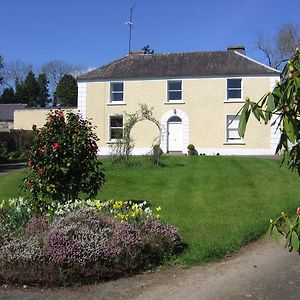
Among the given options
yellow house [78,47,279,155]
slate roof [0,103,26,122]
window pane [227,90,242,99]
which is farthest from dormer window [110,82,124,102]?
slate roof [0,103,26,122]

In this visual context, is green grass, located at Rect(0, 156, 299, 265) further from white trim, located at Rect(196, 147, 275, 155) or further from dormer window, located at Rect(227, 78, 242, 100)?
dormer window, located at Rect(227, 78, 242, 100)

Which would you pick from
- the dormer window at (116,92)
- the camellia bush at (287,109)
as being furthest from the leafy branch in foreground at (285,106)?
the dormer window at (116,92)

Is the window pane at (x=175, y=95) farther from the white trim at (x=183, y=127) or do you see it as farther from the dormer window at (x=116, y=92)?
the dormer window at (x=116, y=92)

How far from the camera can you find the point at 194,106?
107ft

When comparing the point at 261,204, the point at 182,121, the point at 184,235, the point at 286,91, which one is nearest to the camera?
the point at 286,91

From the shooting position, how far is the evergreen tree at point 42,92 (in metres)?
79.1

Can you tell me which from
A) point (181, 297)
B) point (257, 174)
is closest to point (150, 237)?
point (181, 297)

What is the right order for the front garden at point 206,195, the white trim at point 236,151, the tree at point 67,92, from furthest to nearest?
the tree at point 67,92 → the white trim at point 236,151 → the front garden at point 206,195

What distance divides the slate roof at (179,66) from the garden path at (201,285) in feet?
85.9

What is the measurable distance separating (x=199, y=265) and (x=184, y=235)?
1580mm

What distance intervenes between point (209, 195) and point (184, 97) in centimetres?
1984

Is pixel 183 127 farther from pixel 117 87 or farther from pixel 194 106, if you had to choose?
pixel 117 87

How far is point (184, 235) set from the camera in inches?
345

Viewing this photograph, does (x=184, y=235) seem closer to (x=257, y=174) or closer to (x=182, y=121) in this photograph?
(x=257, y=174)
